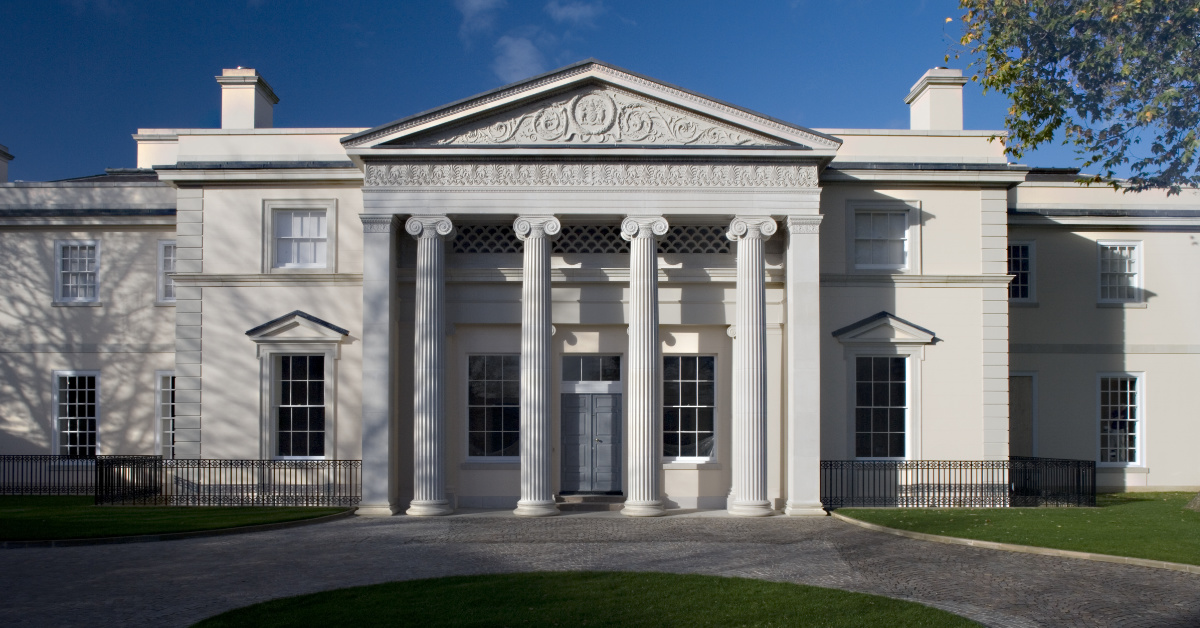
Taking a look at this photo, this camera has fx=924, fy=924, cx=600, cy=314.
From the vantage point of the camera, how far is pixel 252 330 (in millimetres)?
19234

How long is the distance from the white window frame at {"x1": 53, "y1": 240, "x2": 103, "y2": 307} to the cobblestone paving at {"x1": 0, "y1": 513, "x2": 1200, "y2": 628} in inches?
412

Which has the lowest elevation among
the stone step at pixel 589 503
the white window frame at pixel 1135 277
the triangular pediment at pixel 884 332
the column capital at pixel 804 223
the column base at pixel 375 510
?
the stone step at pixel 589 503

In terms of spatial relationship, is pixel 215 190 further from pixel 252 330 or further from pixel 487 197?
pixel 487 197

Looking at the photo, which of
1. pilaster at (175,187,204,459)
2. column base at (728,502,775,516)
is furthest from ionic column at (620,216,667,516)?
pilaster at (175,187,204,459)

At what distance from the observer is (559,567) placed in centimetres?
1206

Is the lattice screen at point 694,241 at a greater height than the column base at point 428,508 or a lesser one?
greater

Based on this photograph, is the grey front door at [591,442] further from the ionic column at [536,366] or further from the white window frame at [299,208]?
the white window frame at [299,208]

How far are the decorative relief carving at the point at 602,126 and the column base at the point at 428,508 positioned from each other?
6.92 metres

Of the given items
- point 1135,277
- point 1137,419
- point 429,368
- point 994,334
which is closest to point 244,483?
point 429,368

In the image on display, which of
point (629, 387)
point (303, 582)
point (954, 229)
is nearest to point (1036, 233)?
point (954, 229)

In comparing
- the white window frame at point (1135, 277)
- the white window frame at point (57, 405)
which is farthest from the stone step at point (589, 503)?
the white window frame at point (1135, 277)

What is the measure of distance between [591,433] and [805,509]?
4695 millimetres

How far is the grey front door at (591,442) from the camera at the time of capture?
19453mm

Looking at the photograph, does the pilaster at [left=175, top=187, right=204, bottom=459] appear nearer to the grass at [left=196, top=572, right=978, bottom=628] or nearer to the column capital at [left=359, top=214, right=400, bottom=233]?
the column capital at [left=359, top=214, right=400, bottom=233]
